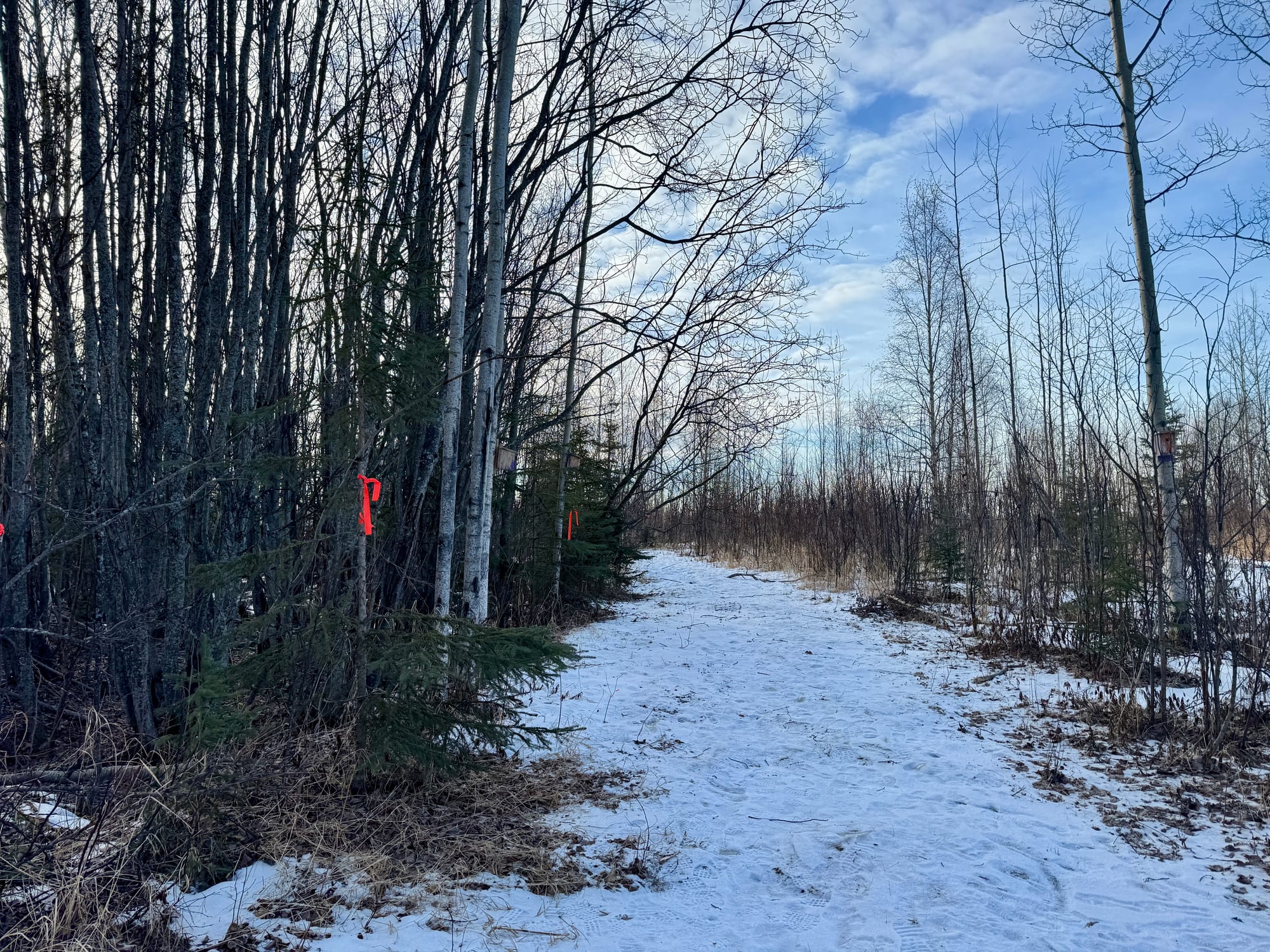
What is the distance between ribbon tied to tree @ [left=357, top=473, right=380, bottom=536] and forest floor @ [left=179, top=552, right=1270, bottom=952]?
53.0 inches

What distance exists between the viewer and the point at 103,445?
4.04m

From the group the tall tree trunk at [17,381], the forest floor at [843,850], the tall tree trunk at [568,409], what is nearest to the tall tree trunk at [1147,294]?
the forest floor at [843,850]

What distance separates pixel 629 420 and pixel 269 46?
1309cm

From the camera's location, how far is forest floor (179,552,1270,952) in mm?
2447

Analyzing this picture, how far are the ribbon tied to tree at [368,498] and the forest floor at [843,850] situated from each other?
1347 millimetres

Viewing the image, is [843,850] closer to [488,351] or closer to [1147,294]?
[488,351]

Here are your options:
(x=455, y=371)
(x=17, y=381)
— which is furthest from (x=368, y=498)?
(x=17, y=381)

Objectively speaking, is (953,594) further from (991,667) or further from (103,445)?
(103,445)

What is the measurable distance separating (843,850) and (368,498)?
2614 mm

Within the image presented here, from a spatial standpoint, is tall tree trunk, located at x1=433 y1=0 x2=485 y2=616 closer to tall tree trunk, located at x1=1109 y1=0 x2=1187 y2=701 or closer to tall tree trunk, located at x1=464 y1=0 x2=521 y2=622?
tall tree trunk, located at x1=464 y1=0 x2=521 y2=622

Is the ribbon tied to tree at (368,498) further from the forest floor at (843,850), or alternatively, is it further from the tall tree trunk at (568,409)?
the tall tree trunk at (568,409)

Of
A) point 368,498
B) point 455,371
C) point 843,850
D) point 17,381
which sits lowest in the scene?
point 843,850

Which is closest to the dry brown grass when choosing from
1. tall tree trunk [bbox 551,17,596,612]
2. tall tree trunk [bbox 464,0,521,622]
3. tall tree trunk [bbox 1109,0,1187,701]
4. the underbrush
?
the underbrush

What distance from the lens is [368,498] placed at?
3.17m
